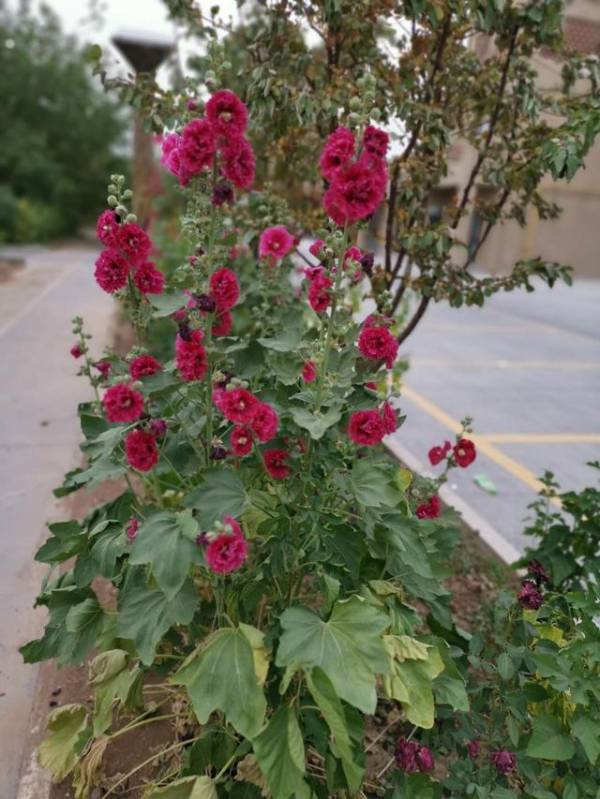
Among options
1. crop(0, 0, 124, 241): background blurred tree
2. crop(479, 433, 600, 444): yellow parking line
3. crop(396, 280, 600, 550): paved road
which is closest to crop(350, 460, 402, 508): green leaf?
crop(396, 280, 600, 550): paved road

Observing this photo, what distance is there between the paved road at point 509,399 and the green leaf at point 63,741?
280cm

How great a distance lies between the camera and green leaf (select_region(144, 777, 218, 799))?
1.69 m

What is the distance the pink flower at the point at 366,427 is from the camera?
1.70m

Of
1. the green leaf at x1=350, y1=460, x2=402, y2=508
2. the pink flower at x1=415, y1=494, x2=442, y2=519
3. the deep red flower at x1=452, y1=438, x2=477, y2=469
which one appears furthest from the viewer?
the deep red flower at x1=452, y1=438, x2=477, y2=469

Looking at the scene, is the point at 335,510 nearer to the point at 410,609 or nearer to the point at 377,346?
the point at 410,609

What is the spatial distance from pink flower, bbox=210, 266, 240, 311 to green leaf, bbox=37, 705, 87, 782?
1.35 meters

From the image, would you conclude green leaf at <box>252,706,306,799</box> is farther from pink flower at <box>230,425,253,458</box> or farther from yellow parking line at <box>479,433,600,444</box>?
yellow parking line at <box>479,433,600,444</box>

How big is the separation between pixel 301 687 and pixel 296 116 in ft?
7.16

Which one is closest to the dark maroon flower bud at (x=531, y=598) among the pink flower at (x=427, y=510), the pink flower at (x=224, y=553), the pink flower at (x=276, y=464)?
the pink flower at (x=427, y=510)

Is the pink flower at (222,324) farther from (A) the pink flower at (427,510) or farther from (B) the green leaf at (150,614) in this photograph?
(A) the pink flower at (427,510)

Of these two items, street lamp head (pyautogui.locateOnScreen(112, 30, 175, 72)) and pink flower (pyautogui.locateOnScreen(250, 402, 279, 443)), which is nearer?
pink flower (pyautogui.locateOnScreen(250, 402, 279, 443))

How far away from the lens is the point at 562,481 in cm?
518

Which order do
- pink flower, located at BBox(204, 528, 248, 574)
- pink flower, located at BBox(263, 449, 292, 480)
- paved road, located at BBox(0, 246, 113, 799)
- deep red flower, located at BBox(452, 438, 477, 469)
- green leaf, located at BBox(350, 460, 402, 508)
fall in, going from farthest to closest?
1. paved road, located at BBox(0, 246, 113, 799)
2. deep red flower, located at BBox(452, 438, 477, 469)
3. pink flower, located at BBox(263, 449, 292, 480)
4. green leaf, located at BBox(350, 460, 402, 508)
5. pink flower, located at BBox(204, 528, 248, 574)

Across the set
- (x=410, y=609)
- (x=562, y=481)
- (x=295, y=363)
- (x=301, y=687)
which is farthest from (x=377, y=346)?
(x=562, y=481)
